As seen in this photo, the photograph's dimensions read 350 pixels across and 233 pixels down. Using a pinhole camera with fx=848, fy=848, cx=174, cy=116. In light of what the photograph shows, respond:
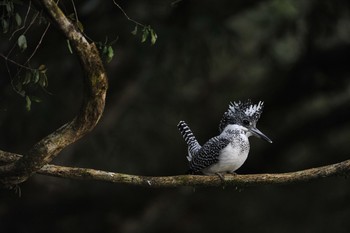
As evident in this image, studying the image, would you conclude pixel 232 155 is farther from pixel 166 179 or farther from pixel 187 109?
pixel 187 109

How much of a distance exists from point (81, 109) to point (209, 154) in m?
2.02

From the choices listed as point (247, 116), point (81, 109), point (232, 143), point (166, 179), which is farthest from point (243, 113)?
point (81, 109)

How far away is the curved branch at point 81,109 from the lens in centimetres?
459

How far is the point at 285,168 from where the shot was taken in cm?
1197

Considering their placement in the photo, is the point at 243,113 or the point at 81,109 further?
the point at 243,113

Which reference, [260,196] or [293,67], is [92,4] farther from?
[260,196]

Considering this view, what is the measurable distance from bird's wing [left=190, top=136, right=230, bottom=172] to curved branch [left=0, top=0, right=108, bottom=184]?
73.5 inches

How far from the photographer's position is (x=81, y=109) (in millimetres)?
4848

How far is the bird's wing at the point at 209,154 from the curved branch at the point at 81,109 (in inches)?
73.5

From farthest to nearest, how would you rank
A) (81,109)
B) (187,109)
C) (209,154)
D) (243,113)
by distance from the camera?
(187,109) < (209,154) < (243,113) < (81,109)

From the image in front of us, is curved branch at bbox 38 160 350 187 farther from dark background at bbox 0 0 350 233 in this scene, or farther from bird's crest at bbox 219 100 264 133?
dark background at bbox 0 0 350 233

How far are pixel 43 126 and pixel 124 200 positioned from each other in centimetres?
215

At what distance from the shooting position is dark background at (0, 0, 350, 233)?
965 centimetres

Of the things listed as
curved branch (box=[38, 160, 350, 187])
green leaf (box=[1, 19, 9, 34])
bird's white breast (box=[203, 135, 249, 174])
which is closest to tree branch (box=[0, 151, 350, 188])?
curved branch (box=[38, 160, 350, 187])
